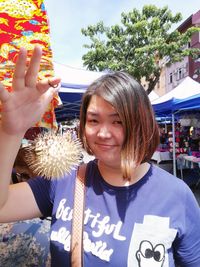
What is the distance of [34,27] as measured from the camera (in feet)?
2.85

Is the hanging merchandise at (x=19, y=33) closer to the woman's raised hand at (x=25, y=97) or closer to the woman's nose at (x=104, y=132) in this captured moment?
the woman's raised hand at (x=25, y=97)

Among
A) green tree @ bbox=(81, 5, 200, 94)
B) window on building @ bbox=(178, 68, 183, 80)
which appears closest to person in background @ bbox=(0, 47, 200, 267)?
green tree @ bbox=(81, 5, 200, 94)

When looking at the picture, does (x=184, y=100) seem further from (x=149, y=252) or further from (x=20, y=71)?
(x=20, y=71)

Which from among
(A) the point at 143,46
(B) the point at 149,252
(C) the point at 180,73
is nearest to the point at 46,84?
(B) the point at 149,252

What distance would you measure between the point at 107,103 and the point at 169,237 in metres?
0.51

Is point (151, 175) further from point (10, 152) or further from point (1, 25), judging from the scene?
point (1, 25)

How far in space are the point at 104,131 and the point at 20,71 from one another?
14.7 inches

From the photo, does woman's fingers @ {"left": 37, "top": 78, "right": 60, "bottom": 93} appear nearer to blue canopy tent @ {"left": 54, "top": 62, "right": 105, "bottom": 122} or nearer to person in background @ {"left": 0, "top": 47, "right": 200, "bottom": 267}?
person in background @ {"left": 0, "top": 47, "right": 200, "bottom": 267}

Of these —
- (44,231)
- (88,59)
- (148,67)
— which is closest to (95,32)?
(88,59)

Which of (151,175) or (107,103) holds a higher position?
(107,103)

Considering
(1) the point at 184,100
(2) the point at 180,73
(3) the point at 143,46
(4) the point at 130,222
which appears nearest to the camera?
(4) the point at 130,222

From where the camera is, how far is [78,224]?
980mm

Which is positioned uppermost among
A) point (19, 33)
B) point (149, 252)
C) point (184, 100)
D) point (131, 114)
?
point (184, 100)

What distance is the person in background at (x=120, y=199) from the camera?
95cm
